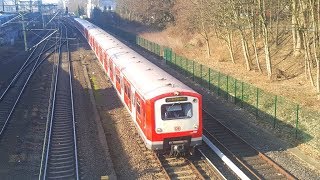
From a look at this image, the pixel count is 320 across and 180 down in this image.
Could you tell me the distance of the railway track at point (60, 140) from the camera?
14.5 metres

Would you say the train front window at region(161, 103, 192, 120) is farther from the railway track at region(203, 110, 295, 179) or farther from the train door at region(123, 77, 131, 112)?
the train door at region(123, 77, 131, 112)

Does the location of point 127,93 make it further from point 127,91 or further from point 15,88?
point 15,88

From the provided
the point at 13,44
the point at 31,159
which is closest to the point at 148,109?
the point at 31,159

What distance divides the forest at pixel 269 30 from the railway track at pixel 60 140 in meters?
13.4

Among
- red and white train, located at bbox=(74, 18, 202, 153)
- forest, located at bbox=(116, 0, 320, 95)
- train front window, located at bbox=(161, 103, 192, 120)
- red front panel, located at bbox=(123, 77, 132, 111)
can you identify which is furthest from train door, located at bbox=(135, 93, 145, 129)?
forest, located at bbox=(116, 0, 320, 95)

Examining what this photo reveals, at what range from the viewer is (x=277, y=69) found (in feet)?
92.9

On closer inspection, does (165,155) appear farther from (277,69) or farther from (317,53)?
(277,69)

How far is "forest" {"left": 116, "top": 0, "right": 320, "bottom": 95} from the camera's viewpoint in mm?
23938

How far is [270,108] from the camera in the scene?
68.4ft

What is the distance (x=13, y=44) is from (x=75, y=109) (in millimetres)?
37710

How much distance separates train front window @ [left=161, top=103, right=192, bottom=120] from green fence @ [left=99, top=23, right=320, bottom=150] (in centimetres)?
570

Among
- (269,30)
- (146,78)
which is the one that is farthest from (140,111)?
(269,30)

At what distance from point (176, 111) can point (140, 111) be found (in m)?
1.68

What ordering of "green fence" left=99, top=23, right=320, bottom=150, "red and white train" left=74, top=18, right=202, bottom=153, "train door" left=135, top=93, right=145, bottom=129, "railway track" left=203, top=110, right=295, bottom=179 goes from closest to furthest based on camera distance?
"railway track" left=203, top=110, right=295, bottom=179, "red and white train" left=74, top=18, right=202, bottom=153, "train door" left=135, top=93, right=145, bottom=129, "green fence" left=99, top=23, right=320, bottom=150
